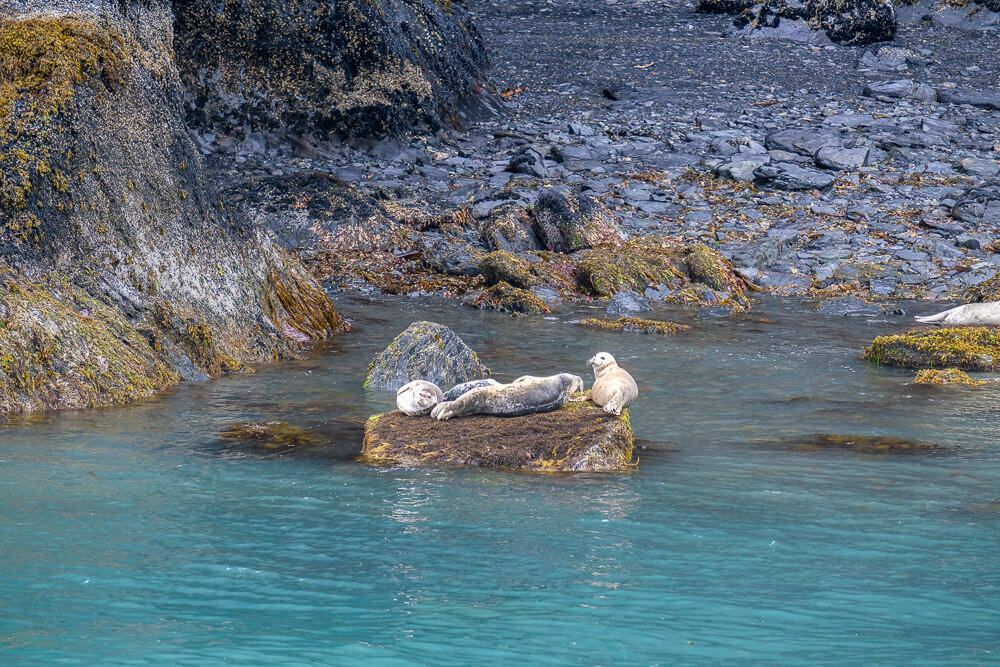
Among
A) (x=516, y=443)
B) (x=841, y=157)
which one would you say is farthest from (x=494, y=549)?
(x=841, y=157)

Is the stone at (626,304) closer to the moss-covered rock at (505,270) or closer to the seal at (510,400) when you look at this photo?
the moss-covered rock at (505,270)

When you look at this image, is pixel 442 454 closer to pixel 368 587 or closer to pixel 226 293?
pixel 368 587

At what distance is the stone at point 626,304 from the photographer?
610 inches

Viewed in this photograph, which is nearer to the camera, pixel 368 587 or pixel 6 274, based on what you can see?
pixel 368 587

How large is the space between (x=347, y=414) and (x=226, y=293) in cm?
287

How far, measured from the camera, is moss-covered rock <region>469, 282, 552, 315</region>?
15391 millimetres

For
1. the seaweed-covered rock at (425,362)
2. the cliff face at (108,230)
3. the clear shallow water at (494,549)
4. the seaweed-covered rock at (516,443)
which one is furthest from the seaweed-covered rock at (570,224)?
the seaweed-covered rock at (516,443)

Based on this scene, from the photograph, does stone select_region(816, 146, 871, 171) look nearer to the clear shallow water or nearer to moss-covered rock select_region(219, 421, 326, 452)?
the clear shallow water

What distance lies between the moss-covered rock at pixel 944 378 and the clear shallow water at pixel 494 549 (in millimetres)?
1501

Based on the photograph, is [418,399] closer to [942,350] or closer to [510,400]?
[510,400]

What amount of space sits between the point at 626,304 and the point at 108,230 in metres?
7.47

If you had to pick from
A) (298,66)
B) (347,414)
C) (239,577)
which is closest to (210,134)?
A: (298,66)

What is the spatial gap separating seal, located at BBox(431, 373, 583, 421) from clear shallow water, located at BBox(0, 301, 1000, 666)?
0.68m

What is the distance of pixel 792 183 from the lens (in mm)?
21422
